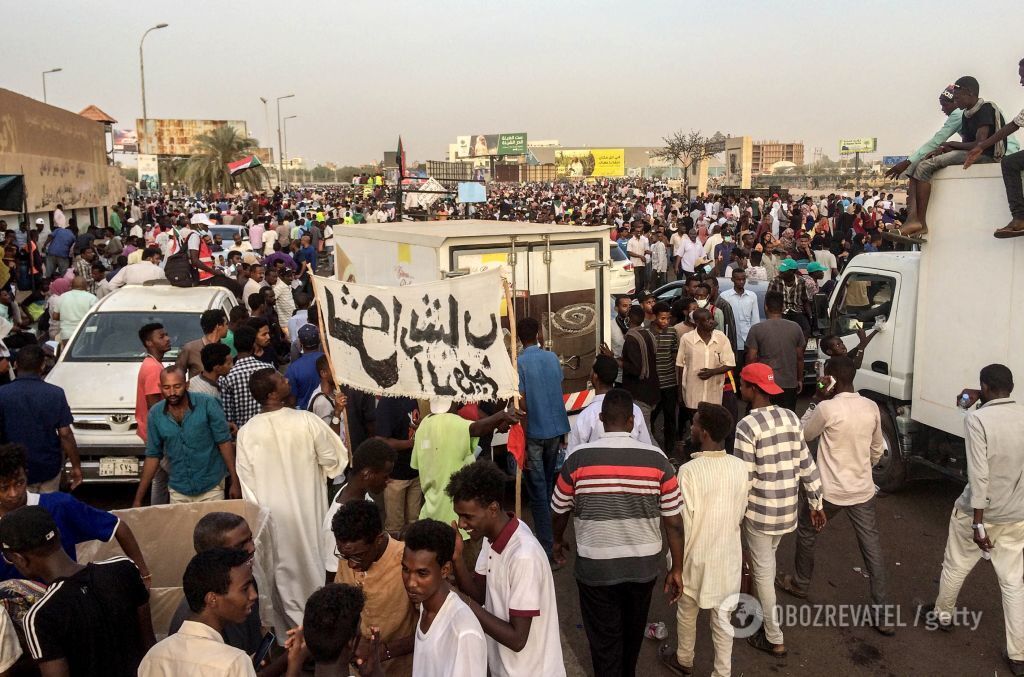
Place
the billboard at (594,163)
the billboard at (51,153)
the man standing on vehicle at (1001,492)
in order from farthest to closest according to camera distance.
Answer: the billboard at (594,163) → the billboard at (51,153) → the man standing on vehicle at (1001,492)

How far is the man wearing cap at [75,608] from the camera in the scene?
9.62ft

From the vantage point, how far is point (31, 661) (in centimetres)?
312

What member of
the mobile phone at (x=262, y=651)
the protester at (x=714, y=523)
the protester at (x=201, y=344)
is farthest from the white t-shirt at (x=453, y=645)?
the protester at (x=201, y=344)

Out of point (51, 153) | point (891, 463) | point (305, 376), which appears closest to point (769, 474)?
point (891, 463)

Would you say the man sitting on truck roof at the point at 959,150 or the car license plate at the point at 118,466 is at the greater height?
the man sitting on truck roof at the point at 959,150

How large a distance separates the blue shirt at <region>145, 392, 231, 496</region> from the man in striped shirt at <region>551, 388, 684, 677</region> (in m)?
2.39

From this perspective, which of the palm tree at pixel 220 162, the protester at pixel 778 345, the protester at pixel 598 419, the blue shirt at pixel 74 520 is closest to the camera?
the blue shirt at pixel 74 520

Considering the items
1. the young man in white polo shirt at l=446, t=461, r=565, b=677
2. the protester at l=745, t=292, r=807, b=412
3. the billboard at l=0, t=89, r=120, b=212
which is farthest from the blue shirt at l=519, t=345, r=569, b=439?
the billboard at l=0, t=89, r=120, b=212

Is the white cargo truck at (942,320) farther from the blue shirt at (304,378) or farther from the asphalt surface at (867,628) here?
the blue shirt at (304,378)

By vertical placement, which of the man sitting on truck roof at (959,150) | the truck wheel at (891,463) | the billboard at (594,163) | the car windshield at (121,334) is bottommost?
the truck wheel at (891,463)

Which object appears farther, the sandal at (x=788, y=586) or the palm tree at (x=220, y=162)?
the palm tree at (x=220, y=162)

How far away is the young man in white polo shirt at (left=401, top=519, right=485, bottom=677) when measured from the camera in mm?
2771

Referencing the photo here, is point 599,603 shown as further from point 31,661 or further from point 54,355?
point 54,355

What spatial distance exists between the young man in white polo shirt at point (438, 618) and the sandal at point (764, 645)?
8.64 feet
